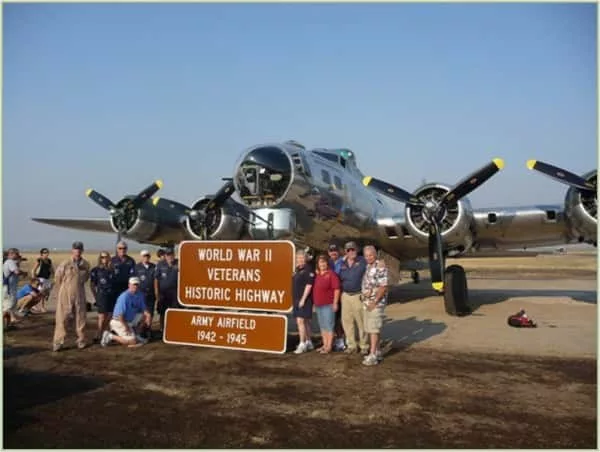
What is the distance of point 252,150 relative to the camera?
10711mm

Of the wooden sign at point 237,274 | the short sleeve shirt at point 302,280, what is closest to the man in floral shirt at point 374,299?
the short sleeve shirt at point 302,280

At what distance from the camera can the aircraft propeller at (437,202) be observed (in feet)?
40.6

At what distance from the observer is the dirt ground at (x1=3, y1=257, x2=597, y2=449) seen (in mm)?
4430

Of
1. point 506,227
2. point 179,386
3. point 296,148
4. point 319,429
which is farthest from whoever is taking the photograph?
point 506,227

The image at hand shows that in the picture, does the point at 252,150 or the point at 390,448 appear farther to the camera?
the point at 252,150

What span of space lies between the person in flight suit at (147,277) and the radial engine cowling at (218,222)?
5007 mm

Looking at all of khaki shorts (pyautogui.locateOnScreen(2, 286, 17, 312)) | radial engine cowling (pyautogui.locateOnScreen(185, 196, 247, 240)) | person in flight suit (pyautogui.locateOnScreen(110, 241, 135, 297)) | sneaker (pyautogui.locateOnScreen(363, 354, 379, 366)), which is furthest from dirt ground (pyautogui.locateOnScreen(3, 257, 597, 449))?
radial engine cowling (pyautogui.locateOnScreen(185, 196, 247, 240))

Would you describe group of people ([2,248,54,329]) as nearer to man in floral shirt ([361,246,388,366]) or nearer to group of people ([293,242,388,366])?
group of people ([293,242,388,366])

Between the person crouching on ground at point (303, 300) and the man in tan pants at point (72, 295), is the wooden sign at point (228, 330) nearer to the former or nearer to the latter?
the person crouching on ground at point (303, 300)

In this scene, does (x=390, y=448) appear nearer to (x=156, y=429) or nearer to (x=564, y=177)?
(x=156, y=429)

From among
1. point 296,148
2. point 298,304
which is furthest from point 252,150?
point 298,304

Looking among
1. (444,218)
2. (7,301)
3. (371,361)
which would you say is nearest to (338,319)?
(371,361)

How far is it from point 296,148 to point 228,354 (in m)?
5.25

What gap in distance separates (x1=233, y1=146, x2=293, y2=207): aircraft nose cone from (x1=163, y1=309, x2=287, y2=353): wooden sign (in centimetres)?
330
